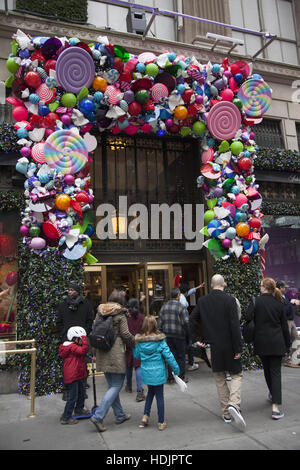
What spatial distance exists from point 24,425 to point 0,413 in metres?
0.89

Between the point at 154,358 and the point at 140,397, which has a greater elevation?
the point at 154,358

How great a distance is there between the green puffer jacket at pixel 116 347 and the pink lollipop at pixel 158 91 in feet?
17.4

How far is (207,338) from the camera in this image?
16.6ft

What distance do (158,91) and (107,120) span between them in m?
1.35

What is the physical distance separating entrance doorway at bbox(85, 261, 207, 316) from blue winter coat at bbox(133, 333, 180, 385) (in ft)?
15.1

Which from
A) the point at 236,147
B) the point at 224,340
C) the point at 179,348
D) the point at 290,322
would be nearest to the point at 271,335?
the point at 224,340

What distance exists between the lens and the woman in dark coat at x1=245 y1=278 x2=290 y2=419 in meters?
5.00

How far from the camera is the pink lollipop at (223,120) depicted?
8695mm

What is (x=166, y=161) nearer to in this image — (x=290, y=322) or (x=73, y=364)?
(x=290, y=322)

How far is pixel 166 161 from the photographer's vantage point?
1037 centimetres

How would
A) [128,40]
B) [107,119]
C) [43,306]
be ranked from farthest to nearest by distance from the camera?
[128,40] → [107,119] → [43,306]

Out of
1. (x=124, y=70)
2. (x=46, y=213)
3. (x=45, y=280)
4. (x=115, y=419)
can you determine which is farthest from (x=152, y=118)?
(x=115, y=419)

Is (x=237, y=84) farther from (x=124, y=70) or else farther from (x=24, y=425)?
(x=24, y=425)

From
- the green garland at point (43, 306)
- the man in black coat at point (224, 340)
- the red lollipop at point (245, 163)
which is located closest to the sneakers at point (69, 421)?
the green garland at point (43, 306)
